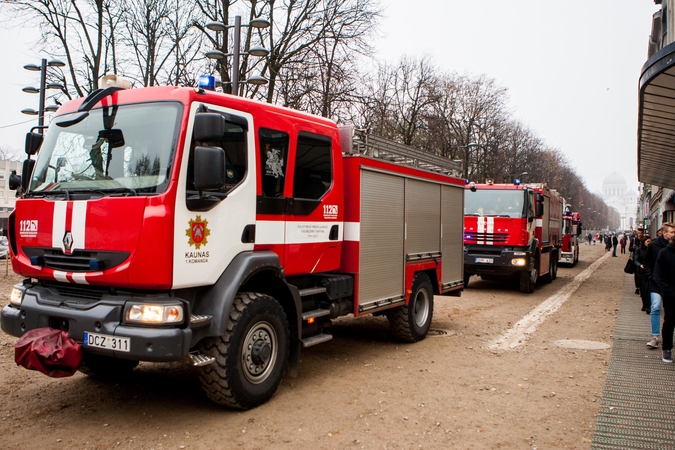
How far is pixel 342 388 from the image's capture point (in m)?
6.22

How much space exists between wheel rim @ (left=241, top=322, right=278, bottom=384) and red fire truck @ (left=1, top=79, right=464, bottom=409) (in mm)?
11

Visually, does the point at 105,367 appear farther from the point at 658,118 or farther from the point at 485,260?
the point at 485,260

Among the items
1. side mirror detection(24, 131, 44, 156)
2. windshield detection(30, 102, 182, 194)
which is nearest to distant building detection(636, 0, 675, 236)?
windshield detection(30, 102, 182, 194)

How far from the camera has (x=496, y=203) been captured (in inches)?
609

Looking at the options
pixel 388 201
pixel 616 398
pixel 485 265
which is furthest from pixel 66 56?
pixel 616 398

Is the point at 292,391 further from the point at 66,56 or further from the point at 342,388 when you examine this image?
the point at 66,56

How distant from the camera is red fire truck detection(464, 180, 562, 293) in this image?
49.3ft

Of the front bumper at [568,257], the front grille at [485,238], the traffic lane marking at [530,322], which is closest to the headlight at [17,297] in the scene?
the traffic lane marking at [530,322]

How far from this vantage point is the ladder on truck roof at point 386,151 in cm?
711

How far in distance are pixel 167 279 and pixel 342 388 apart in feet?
8.25

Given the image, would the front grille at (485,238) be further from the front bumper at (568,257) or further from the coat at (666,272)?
the front bumper at (568,257)

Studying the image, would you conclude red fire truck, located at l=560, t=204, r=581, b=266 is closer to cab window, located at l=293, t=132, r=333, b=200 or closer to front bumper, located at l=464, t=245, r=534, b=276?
front bumper, located at l=464, t=245, r=534, b=276

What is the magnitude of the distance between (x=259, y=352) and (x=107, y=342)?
140 cm

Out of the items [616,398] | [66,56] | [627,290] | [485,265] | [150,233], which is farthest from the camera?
[66,56]
